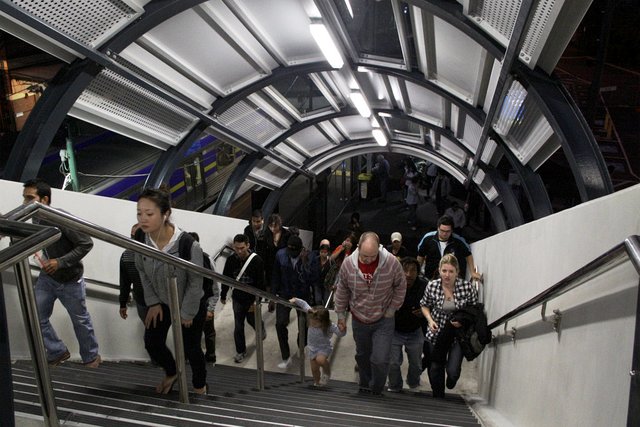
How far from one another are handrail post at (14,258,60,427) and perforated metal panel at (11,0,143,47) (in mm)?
3363

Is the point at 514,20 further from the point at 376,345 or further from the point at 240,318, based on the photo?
the point at 240,318

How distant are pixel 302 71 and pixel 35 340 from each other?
20.1 ft

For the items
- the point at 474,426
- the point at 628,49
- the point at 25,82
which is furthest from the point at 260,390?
the point at 628,49

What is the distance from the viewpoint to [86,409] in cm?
221

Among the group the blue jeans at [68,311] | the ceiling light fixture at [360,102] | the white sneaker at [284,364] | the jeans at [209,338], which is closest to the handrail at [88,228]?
the blue jeans at [68,311]

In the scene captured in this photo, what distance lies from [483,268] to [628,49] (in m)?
14.8

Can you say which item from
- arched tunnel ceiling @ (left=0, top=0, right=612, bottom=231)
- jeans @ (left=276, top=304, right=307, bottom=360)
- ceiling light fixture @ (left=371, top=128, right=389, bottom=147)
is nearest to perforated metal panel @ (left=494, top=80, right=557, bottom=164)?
arched tunnel ceiling @ (left=0, top=0, right=612, bottom=231)

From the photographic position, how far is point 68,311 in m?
3.65

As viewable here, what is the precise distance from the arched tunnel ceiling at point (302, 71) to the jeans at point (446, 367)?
175 centimetres

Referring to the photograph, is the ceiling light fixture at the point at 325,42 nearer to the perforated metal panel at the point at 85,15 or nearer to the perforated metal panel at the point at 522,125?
the perforated metal panel at the point at 85,15

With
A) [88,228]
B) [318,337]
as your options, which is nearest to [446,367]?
[318,337]

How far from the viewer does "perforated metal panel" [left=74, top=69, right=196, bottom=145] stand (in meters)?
5.83

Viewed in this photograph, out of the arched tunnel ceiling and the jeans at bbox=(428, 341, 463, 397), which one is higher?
the arched tunnel ceiling

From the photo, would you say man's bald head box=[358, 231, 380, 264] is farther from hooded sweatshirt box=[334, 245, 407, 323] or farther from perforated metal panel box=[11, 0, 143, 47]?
perforated metal panel box=[11, 0, 143, 47]
